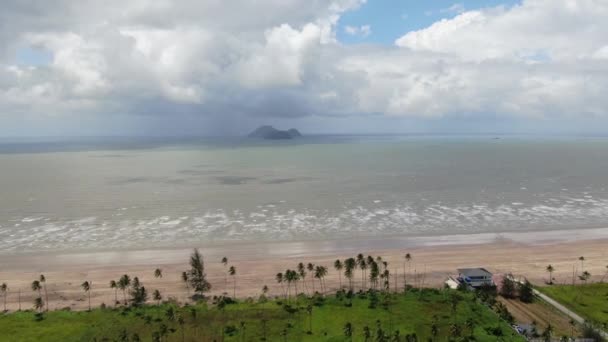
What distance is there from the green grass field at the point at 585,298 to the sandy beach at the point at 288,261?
17.7 ft

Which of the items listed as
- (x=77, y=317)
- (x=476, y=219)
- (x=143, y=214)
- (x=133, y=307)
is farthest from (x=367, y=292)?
(x=143, y=214)

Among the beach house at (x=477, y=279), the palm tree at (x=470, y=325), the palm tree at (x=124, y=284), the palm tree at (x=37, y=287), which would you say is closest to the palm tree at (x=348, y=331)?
the palm tree at (x=470, y=325)

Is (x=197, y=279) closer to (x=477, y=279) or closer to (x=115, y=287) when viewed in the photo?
(x=115, y=287)

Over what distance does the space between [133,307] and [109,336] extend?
8852 mm

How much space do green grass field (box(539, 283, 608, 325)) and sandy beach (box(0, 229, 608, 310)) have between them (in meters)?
5.38

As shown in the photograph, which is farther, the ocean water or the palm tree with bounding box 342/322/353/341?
the ocean water

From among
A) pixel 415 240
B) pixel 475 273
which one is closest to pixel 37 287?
pixel 475 273

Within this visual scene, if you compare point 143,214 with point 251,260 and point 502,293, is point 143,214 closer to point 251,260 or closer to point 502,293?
point 251,260

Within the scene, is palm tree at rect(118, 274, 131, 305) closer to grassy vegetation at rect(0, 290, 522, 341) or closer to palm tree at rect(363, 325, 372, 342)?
grassy vegetation at rect(0, 290, 522, 341)

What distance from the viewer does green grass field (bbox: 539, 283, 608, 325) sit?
219 feet

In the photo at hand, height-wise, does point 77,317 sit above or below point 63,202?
below

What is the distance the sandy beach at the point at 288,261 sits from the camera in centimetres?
8088

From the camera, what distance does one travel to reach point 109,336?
60938mm

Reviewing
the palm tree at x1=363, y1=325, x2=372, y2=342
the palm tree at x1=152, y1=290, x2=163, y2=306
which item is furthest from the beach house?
the palm tree at x1=152, y1=290, x2=163, y2=306
